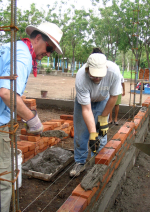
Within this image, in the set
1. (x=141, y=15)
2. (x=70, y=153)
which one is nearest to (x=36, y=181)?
(x=70, y=153)

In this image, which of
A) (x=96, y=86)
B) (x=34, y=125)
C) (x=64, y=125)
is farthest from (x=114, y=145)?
(x=64, y=125)

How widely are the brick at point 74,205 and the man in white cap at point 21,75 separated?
0.53 m

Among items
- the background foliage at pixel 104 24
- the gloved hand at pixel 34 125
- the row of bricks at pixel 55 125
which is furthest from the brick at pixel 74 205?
the background foliage at pixel 104 24

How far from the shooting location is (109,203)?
270cm

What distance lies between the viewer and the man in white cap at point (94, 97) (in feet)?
8.39

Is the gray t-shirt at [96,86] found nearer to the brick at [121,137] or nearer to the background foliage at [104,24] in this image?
the brick at [121,137]

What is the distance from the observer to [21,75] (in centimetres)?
175

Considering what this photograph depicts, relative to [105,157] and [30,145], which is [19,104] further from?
[30,145]

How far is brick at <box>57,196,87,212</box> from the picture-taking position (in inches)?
69.9

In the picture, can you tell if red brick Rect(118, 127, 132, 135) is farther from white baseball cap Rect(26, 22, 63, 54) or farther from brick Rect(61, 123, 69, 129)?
white baseball cap Rect(26, 22, 63, 54)

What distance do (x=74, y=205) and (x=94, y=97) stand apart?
5.00 feet

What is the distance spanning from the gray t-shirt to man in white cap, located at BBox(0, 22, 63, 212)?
2.48 feet

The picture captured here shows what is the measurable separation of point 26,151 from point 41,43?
6.69 ft

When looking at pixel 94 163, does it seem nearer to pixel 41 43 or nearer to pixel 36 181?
pixel 36 181
